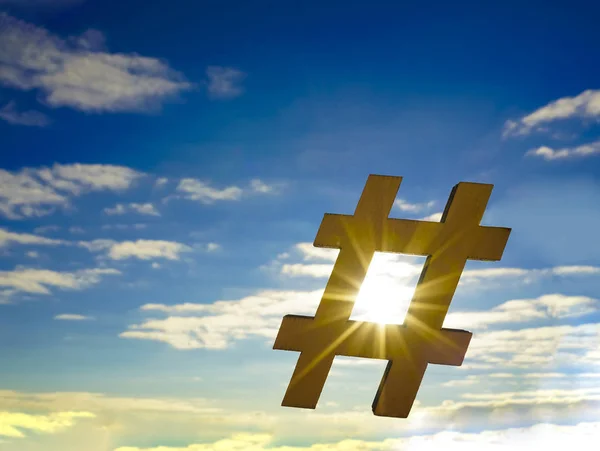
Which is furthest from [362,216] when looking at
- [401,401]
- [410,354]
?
[401,401]

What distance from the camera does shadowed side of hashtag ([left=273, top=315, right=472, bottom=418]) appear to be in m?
9.08

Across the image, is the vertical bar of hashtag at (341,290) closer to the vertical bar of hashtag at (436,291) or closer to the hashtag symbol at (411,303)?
the hashtag symbol at (411,303)

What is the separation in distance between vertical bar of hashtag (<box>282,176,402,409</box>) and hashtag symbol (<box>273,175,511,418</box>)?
0.04 feet

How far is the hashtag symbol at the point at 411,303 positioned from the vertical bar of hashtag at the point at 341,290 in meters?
0.01

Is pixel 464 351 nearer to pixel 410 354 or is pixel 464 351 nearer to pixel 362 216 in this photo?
pixel 410 354

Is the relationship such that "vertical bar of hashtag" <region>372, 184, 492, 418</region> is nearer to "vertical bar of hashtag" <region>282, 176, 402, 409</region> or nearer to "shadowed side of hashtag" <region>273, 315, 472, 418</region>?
"shadowed side of hashtag" <region>273, 315, 472, 418</region>

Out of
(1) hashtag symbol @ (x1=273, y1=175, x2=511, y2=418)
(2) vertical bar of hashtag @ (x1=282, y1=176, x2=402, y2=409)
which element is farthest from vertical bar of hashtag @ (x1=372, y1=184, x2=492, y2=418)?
(2) vertical bar of hashtag @ (x1=282, y1=176, x2=402, y2=409)

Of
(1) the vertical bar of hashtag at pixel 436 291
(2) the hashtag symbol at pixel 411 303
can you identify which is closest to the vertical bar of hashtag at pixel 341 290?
(2) the hashtag symbol at pixel 411 303

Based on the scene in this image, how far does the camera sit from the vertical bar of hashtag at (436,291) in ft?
30.1

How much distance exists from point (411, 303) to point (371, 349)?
0.83m

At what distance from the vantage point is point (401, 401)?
30.5 ft

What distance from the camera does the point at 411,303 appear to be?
9.23 metres

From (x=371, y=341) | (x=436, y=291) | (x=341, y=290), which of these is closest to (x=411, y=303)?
(x=436, y=291)

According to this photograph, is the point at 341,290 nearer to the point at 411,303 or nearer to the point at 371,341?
the point at 371,341
